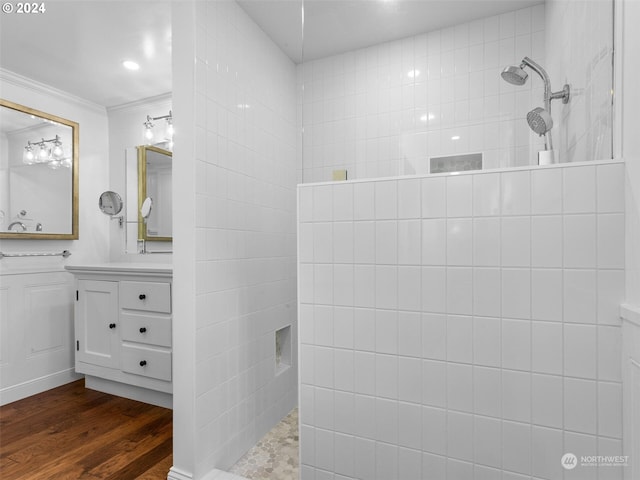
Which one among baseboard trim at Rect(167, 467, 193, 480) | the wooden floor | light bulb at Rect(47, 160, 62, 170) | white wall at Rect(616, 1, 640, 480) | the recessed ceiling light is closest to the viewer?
white wall at Rect(616, 1, 640, 480)

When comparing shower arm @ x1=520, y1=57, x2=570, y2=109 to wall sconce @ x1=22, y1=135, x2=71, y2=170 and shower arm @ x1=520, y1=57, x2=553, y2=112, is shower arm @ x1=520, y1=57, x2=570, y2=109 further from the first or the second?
wall sconce @ x1=22, y1=135, x2=71, y2=170

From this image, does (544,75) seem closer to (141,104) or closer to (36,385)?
(141,104)

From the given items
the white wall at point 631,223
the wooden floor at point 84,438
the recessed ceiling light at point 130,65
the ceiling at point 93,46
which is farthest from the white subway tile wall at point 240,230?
the recessed ceiling light at point 130,65

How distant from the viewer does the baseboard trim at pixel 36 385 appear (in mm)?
2410

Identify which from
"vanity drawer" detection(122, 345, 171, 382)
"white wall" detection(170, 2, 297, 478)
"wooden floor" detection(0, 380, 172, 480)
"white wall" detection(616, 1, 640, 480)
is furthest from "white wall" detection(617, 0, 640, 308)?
"vanity drawer" detection(122, 345, 171, 382)

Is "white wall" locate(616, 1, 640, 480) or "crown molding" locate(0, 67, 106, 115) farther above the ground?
"crown molding" locate(0, 67, 106, 115)

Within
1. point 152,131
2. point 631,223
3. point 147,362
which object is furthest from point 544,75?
point 152,131

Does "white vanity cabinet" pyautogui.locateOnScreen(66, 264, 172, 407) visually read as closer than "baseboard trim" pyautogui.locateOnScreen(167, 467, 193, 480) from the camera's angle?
No

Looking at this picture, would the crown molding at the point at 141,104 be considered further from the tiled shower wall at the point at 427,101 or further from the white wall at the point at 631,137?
the white wall at the point at 631,137

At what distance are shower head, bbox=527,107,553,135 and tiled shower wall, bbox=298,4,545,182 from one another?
0.06 ft

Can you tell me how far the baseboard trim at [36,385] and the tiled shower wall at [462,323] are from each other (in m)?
2.38

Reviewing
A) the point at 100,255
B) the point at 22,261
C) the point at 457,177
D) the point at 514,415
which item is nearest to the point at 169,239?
the point at 100,255

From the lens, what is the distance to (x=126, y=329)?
2334mm

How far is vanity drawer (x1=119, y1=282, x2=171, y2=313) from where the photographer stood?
2.19 meters
